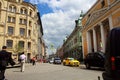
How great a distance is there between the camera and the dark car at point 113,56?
16.5 feet

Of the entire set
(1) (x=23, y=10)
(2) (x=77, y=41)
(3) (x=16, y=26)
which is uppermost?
(1) (x=23, y=10)

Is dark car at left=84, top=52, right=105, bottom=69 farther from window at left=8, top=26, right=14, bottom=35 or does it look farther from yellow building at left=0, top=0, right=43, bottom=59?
window at left=8, top=26, right=14, bottom=35

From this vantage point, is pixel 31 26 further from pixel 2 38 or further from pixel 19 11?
pixel 2 38

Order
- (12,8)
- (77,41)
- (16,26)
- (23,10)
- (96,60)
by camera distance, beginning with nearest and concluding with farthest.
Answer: (96,60)
(16,26)
(12,8)
(23,10)
(77,41)

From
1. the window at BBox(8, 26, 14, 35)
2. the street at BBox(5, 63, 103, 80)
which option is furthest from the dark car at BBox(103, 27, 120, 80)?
the window at BBox(8, 26, 14, 35)

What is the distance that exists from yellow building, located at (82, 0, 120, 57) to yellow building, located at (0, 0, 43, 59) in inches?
730

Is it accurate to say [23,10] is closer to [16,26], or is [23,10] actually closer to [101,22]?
[16,26]

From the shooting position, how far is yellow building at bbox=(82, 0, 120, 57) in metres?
28.6

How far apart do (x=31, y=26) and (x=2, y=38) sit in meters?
11.0

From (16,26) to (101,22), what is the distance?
2809 cm

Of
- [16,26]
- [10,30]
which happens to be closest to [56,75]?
[10,30]

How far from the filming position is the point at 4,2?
5209 centimetres

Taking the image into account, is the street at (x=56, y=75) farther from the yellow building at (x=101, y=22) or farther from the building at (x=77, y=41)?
the building at (x=77, y=41)

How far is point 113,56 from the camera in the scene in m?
5.15
